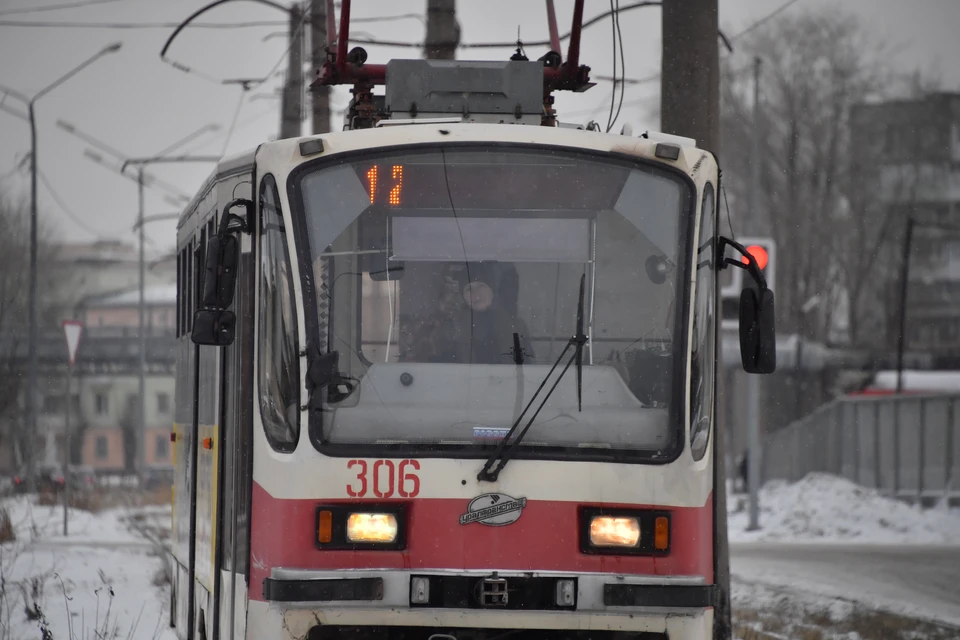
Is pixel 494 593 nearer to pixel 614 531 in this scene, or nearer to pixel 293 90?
pixel 614 531

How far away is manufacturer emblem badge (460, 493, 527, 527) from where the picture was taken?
20.4 ft

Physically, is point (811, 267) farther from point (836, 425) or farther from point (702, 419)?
point (702, 419)

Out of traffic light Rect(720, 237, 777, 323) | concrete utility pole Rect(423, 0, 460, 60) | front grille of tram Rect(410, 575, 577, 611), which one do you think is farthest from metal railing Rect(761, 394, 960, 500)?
front grille of tram Rect(410, 575, 577, 611)

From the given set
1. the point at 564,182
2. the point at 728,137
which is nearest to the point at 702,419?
the point at 564,182

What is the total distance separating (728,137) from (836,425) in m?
16.3

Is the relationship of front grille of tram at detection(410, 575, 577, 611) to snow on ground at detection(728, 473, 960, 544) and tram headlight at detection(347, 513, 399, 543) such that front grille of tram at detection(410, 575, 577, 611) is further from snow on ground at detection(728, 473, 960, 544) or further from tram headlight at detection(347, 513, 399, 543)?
snow on ground at detection(728, 473, 960, 544)

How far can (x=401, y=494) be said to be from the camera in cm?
623

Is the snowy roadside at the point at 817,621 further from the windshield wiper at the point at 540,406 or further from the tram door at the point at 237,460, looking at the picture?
the tram door at the point at 237,460

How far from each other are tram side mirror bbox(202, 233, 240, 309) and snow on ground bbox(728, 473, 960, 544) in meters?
14.9

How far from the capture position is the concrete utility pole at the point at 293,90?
19250mm

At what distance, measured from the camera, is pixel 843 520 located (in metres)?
21.9

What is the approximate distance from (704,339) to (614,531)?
0.96 metres

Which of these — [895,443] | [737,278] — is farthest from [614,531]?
[895,443]

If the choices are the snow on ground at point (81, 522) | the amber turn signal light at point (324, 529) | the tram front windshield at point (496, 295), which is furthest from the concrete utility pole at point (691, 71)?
the snow on ground at point (81, 522)
